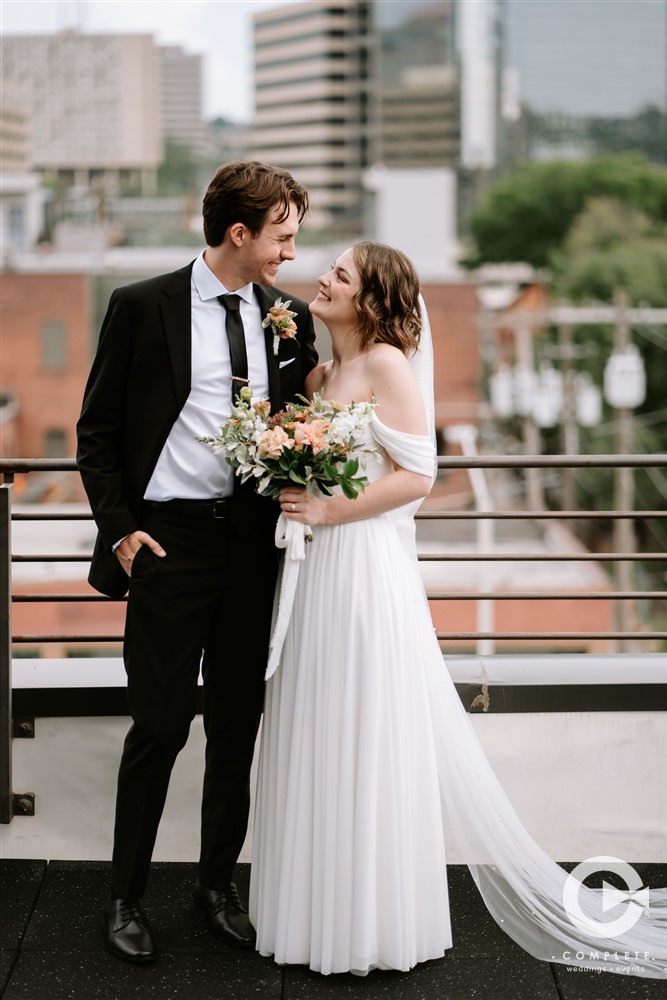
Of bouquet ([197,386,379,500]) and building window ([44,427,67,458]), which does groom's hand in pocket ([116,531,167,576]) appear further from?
building window ([44,427,67,458])

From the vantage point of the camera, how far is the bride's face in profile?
2.97 meters

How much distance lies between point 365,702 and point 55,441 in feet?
189

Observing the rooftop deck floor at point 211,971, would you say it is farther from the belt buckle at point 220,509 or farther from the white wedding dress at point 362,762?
the belt buckle at point 220,509

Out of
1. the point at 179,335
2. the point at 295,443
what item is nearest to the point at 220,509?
the point at 295,443

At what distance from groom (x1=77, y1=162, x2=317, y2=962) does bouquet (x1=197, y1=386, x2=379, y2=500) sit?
16 cm

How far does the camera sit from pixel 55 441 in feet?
192

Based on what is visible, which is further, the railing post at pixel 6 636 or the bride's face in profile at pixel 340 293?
the railing post at pixel 6 636

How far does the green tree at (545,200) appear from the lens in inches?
2613

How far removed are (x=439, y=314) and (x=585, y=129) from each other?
79928mm

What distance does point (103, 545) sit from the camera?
10.1ft

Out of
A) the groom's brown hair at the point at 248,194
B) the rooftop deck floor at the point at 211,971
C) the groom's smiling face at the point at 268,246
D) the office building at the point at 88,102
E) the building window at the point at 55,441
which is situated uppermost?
the office building at the point at 88,102

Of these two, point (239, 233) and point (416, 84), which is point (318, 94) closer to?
point (416, 84)

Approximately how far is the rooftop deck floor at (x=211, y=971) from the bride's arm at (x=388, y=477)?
120 cm

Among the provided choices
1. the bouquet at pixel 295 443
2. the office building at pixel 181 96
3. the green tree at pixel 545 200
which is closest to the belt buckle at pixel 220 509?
the bouquet at pixel 295 443
